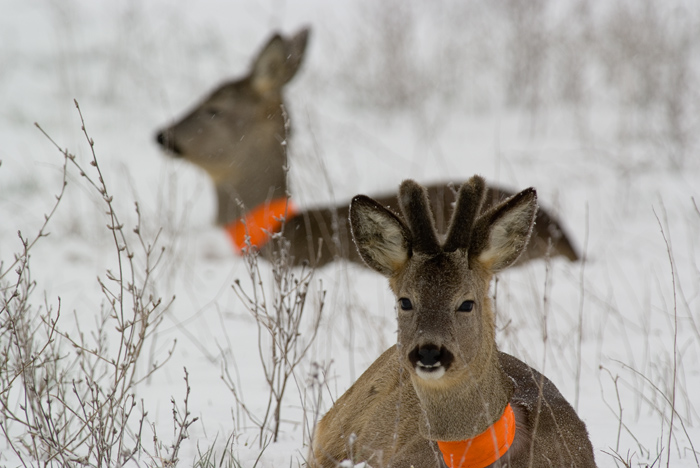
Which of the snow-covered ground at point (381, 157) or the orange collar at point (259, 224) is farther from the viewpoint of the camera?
the orange collar at point (259, 224)

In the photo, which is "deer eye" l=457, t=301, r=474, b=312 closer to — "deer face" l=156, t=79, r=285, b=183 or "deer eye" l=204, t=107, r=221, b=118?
"deer face" l=156, t=79, r=285, b=183

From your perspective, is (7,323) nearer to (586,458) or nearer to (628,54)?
(586,458)

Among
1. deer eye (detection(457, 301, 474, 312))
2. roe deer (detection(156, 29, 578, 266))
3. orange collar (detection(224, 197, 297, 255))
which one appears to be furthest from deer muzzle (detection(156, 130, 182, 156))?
deer eye (detection(457, 301, 474, 312))

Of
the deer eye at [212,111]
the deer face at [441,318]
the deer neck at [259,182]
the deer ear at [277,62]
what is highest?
the deer ear at [277,62]

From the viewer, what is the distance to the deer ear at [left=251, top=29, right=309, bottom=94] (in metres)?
7.43

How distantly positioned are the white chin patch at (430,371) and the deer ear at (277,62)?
5.10 meters

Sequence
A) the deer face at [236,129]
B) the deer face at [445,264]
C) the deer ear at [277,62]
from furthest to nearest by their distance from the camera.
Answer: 1. the deer face at [236,129]
2. the deer ear at [277,62]
3. the deer face at [445,264]

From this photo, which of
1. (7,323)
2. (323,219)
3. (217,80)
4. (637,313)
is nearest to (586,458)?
(7,323)

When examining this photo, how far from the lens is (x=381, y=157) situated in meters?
11.2

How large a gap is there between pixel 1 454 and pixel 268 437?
3.48 ft

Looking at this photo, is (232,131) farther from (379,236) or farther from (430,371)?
(430,371)

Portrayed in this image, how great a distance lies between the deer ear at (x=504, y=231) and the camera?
285cm

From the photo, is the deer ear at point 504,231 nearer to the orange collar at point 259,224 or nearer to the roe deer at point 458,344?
the roe deer at point 458,344

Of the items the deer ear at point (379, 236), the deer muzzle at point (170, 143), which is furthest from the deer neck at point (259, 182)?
the deer ear at point (379, 236)
